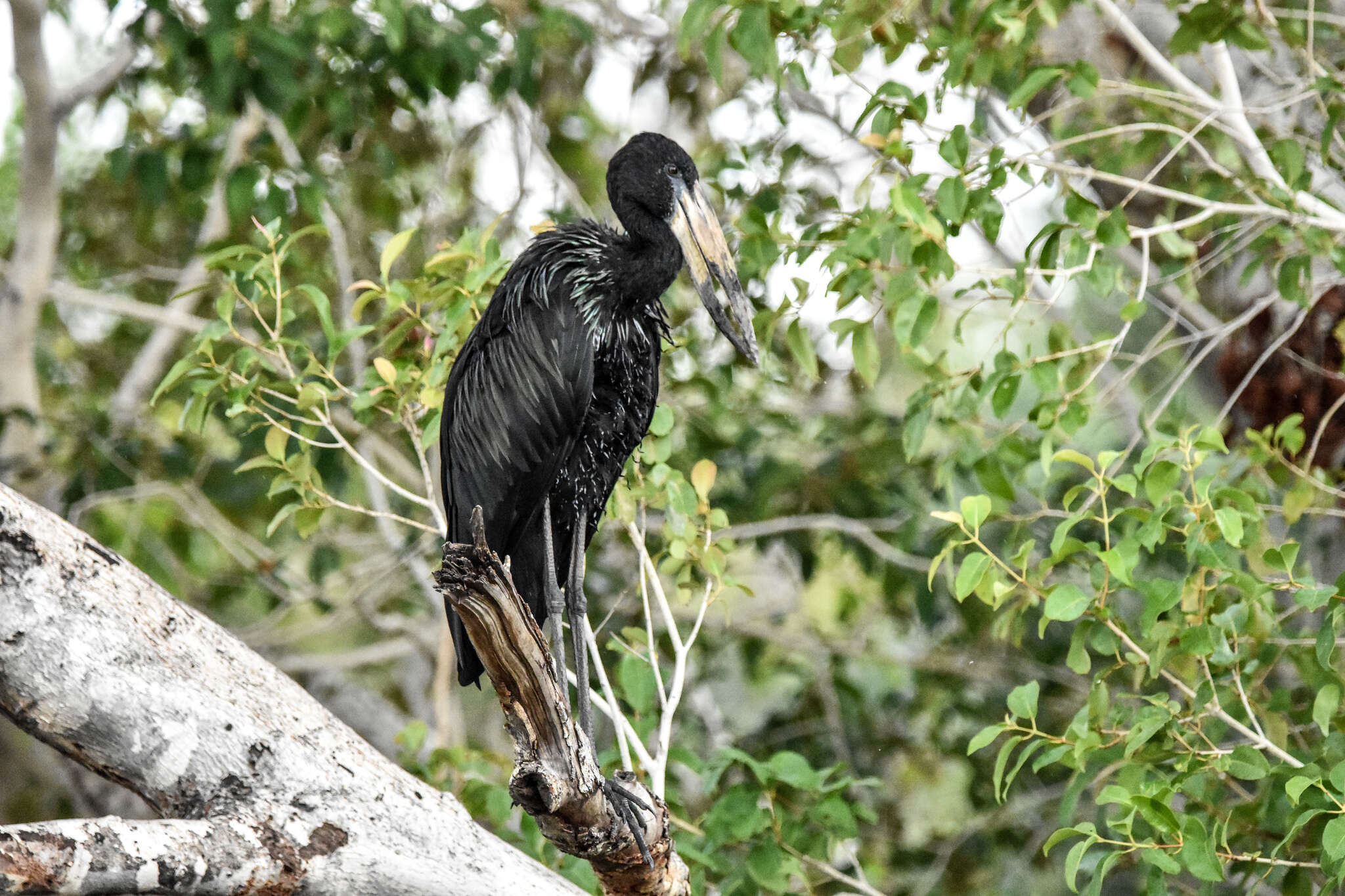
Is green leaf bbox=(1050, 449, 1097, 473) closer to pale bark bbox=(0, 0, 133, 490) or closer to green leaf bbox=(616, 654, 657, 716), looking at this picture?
green leaf bbox=(616, 654, 657, 716)

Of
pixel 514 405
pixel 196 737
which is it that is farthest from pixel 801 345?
pixel 196 737

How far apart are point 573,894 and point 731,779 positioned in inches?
82.9

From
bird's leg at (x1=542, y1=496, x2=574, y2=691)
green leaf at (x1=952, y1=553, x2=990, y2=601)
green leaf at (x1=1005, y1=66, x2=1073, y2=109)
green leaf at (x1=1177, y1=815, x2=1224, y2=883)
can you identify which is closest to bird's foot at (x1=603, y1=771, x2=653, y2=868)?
bird's leg at (x1=542, y1=496, x2=574, y2=691)

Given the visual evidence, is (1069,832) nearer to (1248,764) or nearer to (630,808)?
(1248,764)

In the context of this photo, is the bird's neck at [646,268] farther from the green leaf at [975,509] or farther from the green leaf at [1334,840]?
the green leaf at [1334,840]

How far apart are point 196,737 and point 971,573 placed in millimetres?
1368

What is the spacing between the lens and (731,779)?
4.32 meters

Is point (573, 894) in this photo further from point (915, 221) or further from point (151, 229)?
point (151, 229)

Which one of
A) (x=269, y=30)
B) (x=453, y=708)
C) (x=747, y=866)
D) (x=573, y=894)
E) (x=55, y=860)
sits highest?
(x=269, y=30)

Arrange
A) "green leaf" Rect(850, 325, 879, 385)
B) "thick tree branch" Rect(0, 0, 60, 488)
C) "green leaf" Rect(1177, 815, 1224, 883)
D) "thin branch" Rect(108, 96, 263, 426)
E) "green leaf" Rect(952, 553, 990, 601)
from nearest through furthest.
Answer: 1. "green leaf" Rect(1177, 815, 1224, 883)
2. "green leaf" Rect(952, 553, 990, 601)
3. "green leaf" Rect(850, 325, 879, 385)
4. "thick tree branch" Rect(0, 0, 60, 488)
5. "thin branch" Rect(108, 96, 263, 426)

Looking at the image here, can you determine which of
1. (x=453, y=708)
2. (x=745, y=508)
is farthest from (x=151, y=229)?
(x=745, y=508)

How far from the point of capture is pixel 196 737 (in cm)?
217

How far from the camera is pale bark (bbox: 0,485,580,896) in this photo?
2.13 m

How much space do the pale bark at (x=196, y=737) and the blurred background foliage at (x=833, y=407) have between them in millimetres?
488
